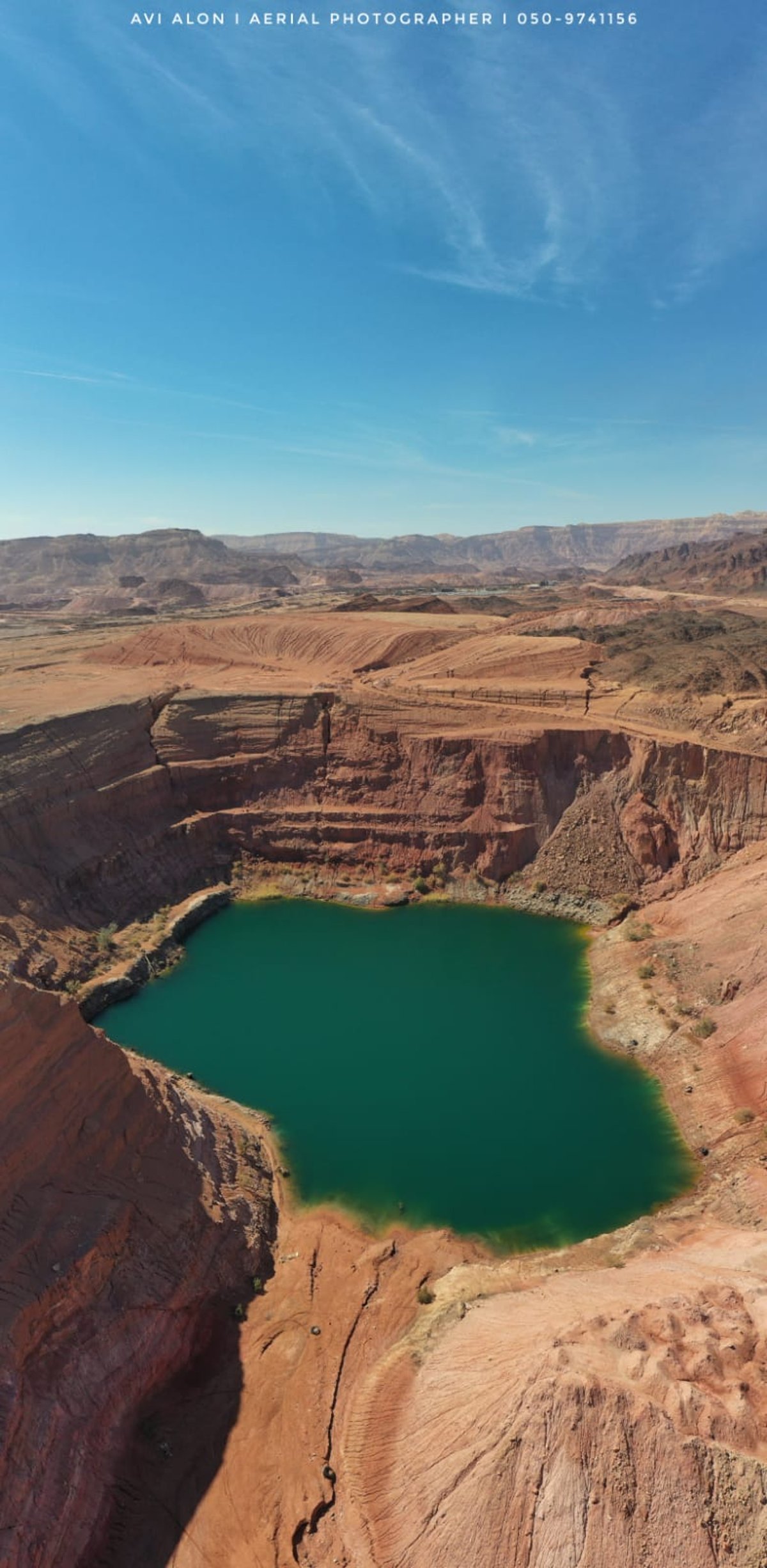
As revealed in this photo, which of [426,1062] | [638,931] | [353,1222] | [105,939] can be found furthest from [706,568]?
[353,1222]

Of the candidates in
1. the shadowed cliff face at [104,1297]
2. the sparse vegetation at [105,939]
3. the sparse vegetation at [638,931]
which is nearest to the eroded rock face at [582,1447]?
the shadowed cliff face at [104,1297]

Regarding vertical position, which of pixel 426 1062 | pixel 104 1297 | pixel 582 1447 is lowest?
pixel 426 1062

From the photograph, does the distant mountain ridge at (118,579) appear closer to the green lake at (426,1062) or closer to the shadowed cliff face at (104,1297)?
the green lake at (426,1062)

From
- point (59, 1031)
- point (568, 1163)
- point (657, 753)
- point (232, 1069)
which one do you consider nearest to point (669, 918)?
point (657, 753)

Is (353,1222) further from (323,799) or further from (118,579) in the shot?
(118,579)

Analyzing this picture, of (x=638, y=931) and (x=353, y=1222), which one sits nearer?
(x=353, y=1222)
